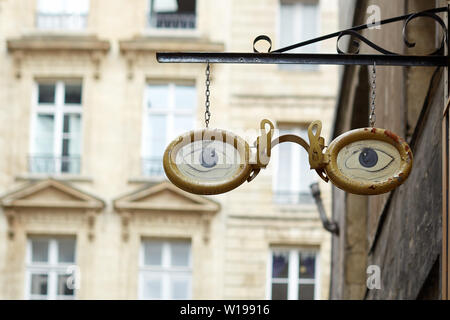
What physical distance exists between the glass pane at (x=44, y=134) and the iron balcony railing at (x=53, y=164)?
0.16 metres

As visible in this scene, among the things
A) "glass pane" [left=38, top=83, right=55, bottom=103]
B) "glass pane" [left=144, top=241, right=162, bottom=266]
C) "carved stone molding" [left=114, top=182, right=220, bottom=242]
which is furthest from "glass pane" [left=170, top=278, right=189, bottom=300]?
"glass pane" [left=38, top=83, right=55, bottom=103]

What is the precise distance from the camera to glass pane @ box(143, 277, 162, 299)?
29203 millimetres

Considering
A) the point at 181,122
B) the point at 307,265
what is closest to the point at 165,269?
the point at 307,265

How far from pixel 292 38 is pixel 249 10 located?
1.16 meters

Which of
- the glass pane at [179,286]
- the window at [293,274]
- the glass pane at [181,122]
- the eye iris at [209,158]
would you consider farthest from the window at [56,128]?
the eye iris at [209,158]

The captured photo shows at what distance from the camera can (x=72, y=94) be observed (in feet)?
98.1

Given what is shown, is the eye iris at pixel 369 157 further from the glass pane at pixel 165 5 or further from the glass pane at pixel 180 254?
the glass pane at pixel 165 5

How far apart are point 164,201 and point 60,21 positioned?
4947 millimetres

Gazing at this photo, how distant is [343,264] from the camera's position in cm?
1830

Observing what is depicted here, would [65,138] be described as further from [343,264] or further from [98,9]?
[343,264]

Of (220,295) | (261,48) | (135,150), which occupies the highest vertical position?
(261,48)

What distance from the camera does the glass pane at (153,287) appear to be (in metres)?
29.2
